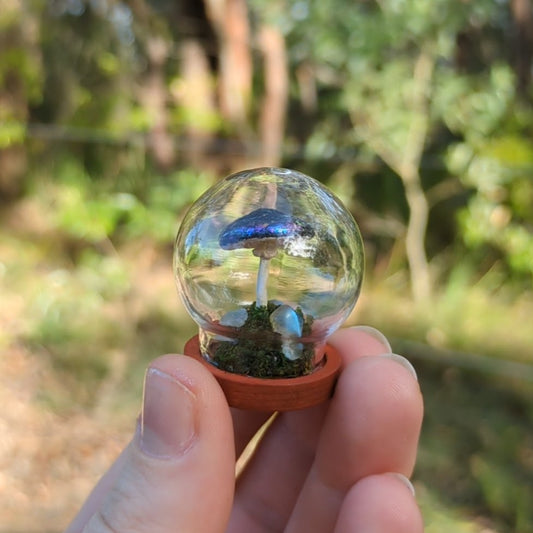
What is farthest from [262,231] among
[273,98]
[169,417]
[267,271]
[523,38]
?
[523,38]

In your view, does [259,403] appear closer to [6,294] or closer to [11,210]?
[6,294]

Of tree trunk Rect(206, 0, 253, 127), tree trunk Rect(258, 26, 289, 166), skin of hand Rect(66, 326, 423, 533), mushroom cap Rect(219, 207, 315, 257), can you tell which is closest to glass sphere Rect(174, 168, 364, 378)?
mushroom cap Rect(219, 207, 315, 257)

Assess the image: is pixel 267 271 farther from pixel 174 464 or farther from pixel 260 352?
pixel 174 464

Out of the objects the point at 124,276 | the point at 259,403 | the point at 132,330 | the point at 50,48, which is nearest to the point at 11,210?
the point at 50,48

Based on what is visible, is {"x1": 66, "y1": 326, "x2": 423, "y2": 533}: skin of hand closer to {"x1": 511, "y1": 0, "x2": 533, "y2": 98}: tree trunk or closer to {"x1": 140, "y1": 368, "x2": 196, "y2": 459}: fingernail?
{"x1": 140, "y1": 368, "x2": 196, "y2": 459}: fingernail

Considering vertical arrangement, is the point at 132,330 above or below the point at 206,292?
below

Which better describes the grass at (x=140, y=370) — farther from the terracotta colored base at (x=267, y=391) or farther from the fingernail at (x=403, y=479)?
the terracotta colored base at (x=267, y=391)
